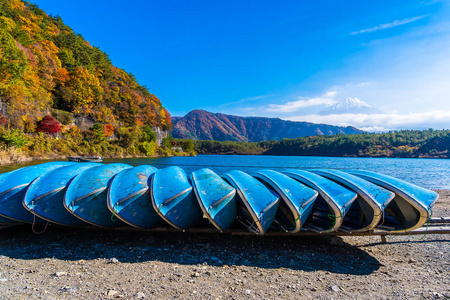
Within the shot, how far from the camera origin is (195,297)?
10.6 feet

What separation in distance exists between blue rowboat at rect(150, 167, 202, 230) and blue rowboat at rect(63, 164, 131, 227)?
1044 mm

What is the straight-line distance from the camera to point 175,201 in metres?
4.69

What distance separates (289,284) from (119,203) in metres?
3.55

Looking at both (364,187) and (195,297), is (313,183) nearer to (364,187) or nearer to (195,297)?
(364,187)

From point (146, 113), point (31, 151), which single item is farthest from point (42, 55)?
point (146, 113)

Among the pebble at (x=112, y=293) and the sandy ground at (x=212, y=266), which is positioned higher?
the pebble at (x=112, y=293)

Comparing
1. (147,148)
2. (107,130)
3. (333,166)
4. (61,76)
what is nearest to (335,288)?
(333,166)

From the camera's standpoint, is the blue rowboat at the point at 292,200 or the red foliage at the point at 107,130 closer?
the blue rowboat at the point at 292,200

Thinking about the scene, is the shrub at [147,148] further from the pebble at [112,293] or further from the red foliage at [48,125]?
the pebble at [112,293]

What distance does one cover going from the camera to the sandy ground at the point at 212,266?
338cm

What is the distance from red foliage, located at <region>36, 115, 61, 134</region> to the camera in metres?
36.0

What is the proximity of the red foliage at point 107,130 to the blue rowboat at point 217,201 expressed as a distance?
5448 cm

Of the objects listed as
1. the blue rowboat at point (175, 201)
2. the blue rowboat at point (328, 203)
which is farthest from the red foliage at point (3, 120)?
the blue rowboat at point (328, 203)

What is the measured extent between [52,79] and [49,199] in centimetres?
5510
